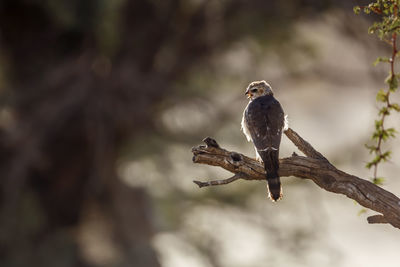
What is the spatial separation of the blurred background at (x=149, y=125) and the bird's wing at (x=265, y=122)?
6.27m

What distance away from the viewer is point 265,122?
514 centimetres

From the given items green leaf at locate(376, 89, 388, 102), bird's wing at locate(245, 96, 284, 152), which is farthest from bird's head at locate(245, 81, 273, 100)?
green leaf at locate(376, 89, 388, 102)

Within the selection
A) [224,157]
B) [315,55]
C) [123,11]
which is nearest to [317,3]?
[315,55]

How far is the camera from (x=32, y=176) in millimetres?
12969

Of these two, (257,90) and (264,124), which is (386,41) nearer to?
(264,124)

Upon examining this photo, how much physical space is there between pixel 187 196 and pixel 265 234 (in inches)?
64.4

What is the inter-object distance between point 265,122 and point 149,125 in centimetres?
817

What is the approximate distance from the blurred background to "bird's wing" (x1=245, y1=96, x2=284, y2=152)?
6.27 m

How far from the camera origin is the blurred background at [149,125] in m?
11.7

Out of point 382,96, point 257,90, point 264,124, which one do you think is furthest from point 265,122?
point 382,96

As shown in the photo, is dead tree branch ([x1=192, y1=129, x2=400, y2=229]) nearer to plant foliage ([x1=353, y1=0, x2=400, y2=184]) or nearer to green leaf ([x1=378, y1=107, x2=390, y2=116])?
plant foliage ([x1=353, y1=0, x2=400, y2=184])

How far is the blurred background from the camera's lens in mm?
11727

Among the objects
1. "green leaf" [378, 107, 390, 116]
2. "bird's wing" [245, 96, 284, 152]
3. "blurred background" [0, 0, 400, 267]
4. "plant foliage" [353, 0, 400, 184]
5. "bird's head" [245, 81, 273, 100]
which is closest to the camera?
"plant foliage" [353, 0, 400, 184]

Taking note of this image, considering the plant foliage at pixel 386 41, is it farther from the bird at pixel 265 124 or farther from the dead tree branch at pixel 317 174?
the bird at pixel 265 124
